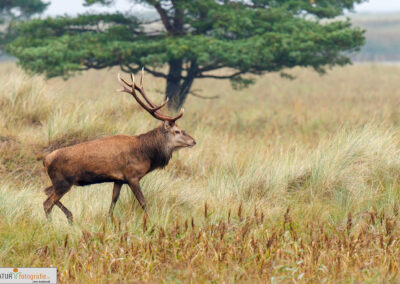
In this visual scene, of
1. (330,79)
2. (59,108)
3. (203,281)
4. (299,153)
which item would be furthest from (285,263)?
(330,79)

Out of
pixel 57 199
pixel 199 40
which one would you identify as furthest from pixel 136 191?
pixel 199 40

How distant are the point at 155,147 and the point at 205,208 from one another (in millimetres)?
1557

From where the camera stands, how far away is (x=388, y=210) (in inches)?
273

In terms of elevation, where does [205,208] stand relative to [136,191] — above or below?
above

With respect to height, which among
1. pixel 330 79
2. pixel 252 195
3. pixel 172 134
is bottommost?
pixel 330 79

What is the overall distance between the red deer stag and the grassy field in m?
0.32

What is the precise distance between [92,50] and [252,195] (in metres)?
6.49

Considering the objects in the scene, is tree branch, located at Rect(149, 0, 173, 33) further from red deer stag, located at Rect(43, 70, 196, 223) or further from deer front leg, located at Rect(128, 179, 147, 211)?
deer front leg, located at Rect(128, 179, 147, 211)

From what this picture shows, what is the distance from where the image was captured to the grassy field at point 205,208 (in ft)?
17.0

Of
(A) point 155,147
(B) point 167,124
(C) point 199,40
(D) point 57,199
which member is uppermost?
(C) point 199,40

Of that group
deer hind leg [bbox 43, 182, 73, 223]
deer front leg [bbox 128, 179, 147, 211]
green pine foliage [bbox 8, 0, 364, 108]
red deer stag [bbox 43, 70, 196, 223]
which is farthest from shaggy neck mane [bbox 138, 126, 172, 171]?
green pine foliage [bbox 8, 0, 364, 108]

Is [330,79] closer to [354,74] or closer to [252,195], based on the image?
[354,74]

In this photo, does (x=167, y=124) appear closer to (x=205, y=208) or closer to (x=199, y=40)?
(x=205, y=208)

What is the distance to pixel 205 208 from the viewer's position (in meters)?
5.41
